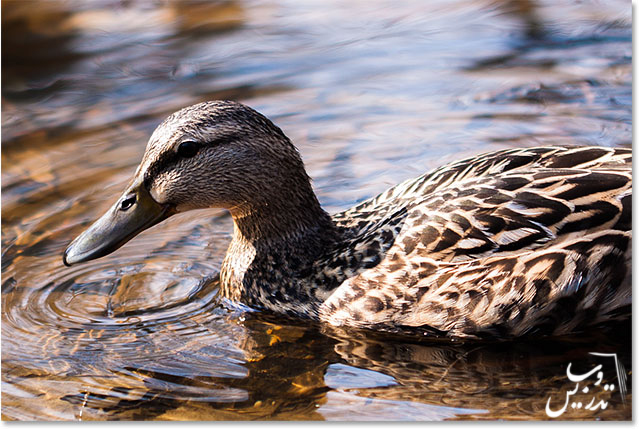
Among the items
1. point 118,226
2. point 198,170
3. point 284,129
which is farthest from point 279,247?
point 284,129

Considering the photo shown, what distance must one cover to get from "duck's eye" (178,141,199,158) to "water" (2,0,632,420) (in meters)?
1.05

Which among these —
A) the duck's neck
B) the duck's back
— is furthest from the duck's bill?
the duck's back

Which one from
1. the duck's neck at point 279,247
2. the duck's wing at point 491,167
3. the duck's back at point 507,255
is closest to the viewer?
the duck's back at point 507,255

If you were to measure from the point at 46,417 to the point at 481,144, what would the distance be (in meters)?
4.33

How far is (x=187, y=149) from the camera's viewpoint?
6070 mm

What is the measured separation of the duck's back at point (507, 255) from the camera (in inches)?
217

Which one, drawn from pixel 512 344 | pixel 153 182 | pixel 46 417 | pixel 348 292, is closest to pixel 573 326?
pixel 512 344

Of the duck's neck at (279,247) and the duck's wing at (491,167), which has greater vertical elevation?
the duck's wing at (491,167)

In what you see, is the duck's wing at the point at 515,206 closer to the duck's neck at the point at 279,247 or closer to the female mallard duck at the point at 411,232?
the female mallard duck at the point at 411,232

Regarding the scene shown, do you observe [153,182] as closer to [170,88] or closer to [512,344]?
[512,344]

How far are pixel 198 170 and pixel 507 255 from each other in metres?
1.96

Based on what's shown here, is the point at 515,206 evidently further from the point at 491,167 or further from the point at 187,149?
the point at 187,149

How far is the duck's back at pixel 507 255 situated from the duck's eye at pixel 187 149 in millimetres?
1131

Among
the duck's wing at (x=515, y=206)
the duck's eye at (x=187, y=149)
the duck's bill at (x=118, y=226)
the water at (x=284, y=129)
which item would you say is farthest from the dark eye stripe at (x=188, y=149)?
the duck's wing at (x=515, y=206)
